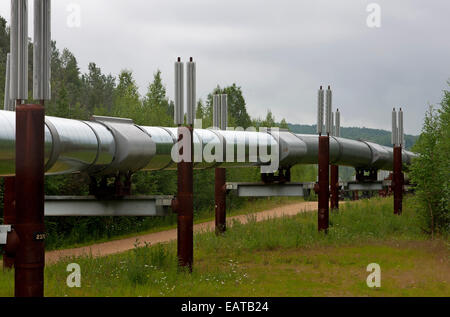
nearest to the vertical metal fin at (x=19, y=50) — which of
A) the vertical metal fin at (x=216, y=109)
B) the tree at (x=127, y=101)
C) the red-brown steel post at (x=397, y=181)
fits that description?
the vertical metal fin at (x=216, y=109)

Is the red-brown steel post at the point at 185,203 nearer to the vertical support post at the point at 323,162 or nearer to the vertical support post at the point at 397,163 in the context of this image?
the vertical support post at the point at 323,162

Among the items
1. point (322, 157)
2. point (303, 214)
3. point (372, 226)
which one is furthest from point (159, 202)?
point (303, 214)

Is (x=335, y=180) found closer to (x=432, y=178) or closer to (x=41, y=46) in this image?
(x=432, y=178)

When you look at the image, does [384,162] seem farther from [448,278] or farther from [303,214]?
[448,278]

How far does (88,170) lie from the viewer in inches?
503

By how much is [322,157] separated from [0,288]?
1149 cm

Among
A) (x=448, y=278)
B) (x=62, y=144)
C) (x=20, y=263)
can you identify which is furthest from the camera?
(x=448, y=278)

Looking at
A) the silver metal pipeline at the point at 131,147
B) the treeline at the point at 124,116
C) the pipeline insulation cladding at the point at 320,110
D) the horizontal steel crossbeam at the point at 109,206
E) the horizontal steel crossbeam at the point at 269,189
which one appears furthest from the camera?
the treeline at the point at 124,116

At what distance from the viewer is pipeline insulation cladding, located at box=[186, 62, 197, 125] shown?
47.4ft

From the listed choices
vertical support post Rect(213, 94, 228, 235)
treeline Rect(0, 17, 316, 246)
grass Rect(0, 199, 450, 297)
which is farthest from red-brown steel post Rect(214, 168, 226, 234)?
treeline Rect(0, 17, 316, 246)

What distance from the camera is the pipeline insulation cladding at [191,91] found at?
47.4 feet

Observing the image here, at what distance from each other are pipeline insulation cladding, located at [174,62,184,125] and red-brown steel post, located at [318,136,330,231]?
818 cm

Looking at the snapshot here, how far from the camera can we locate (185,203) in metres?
14.6

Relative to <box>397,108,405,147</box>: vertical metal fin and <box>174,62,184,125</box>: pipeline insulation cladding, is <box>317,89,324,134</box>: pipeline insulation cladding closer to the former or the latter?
<box>174,62,184,125</box>: pipeline insulation cladding
